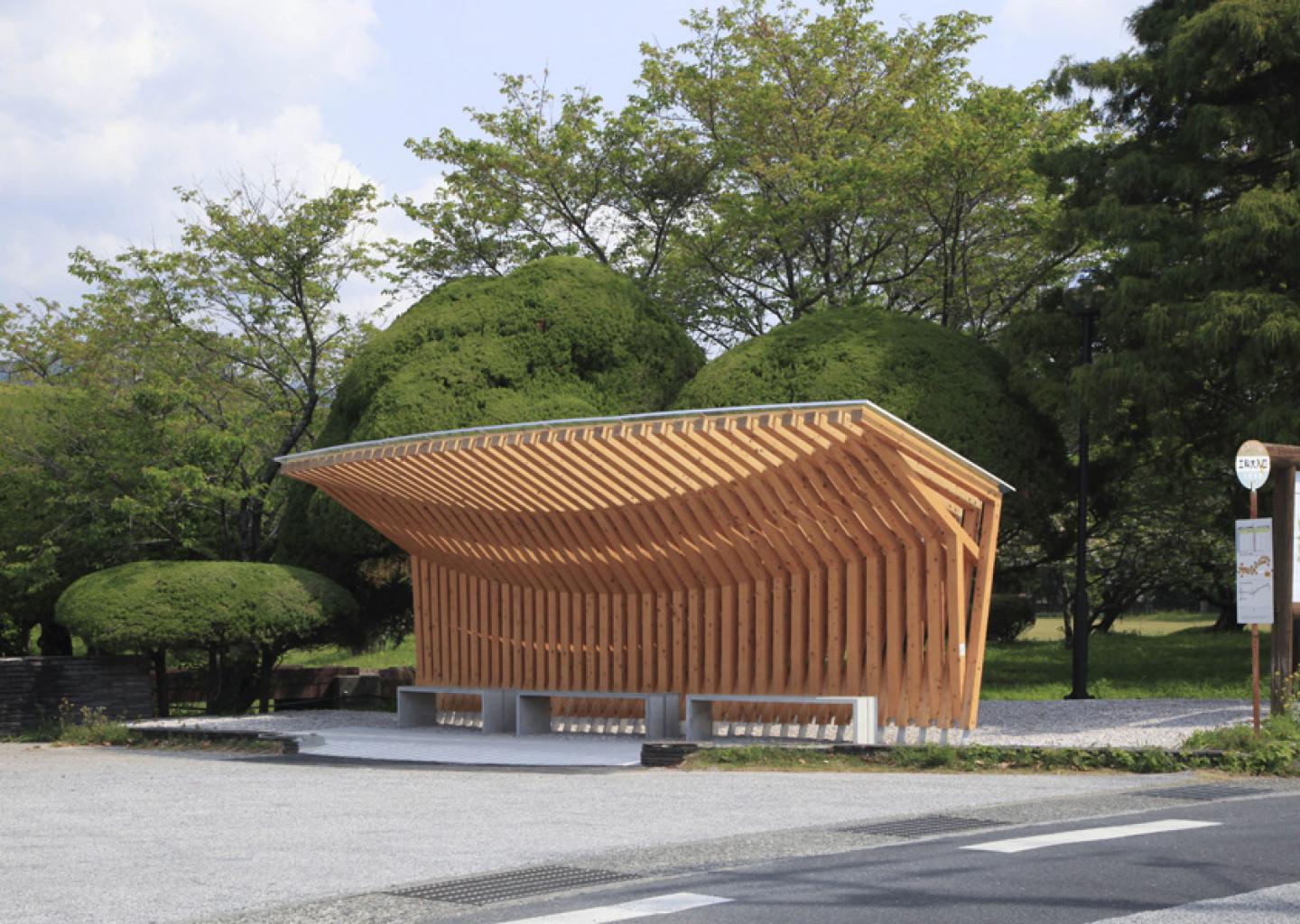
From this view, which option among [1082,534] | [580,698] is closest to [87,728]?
[580,698]

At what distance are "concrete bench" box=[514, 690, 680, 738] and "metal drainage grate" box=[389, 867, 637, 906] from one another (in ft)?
23.7

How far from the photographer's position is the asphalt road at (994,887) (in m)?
4.93

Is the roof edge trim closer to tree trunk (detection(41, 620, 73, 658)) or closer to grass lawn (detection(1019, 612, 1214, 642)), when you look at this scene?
tree trunk (detection(41, 620, 73, 658))

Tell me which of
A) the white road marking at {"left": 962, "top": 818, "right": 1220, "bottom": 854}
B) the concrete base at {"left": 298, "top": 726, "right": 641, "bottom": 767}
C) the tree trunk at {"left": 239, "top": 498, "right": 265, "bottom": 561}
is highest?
the tree trunk at {"left": 239, "top": 498, "right": 265, "bottom": 561}

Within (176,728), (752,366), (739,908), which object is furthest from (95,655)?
(739,908)

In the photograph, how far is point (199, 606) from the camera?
53.2 feet

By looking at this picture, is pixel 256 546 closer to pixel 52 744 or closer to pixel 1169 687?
pixel 52 744

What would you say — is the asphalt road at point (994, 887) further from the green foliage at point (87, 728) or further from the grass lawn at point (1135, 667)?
the green foliage at point (87, 728)

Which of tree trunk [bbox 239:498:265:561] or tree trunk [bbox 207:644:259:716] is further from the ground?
tree trunk [bbox 239:498:265:561]

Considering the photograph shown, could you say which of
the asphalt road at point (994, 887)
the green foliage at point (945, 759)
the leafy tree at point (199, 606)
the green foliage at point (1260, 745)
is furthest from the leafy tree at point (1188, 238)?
the leafy tree at point (199, 606)

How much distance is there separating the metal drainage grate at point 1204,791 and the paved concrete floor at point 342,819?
0.28 m

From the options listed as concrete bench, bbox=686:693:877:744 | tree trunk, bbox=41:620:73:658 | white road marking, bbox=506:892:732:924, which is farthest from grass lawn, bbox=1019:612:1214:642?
white road marking, bbox=506:892:732:924

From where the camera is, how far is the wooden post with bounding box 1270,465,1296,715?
10508 mm

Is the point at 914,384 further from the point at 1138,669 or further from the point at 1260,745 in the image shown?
the point at 1260,745
